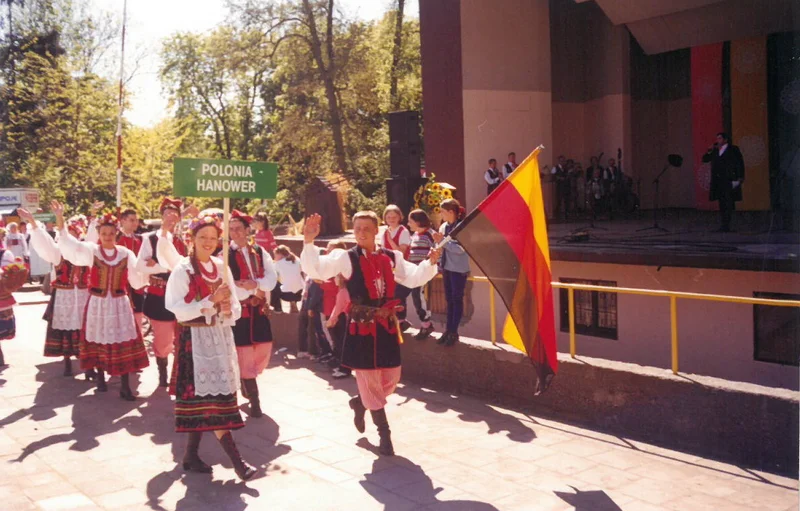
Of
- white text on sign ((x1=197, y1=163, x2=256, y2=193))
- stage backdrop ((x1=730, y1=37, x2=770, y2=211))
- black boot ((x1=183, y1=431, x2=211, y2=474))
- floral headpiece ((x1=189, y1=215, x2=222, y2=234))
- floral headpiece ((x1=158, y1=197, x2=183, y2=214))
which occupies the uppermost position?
stage backdrop ((x1=730, y1=37, x2=770, y2=211))

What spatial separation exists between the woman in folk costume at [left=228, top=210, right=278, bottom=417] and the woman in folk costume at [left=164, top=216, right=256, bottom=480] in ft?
3.63

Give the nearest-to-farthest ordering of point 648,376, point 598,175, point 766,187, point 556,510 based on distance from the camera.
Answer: point 556,510
point 648,376
point 766,187
point 598,175

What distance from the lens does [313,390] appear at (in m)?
9.45

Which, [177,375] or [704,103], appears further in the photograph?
[704,103]

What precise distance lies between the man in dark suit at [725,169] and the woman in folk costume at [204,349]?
30.2ft

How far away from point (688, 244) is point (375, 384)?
6799 mm

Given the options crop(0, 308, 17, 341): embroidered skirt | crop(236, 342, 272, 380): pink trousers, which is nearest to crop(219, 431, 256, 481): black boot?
crop(236, 342, 272, 380): pink trousers

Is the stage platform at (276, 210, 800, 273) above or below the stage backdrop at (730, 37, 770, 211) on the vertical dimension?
below

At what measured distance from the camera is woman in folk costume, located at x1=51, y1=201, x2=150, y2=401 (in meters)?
9.16

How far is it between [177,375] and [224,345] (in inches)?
17.2

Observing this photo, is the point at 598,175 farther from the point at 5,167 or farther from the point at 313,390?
the point at 5,167

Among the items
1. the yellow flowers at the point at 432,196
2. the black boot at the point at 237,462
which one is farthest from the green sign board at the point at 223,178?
the yellow flowers at the point at 432,196

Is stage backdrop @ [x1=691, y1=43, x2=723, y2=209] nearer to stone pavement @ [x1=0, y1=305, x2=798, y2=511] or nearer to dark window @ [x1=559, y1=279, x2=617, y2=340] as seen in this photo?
dark window @ [x1=559, y1=279, x2=617, y2=340]

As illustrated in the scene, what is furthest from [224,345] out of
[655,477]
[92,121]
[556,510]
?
[92,121]
